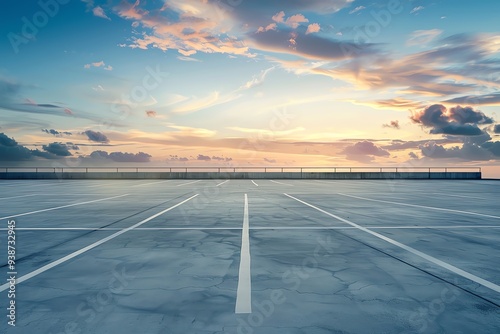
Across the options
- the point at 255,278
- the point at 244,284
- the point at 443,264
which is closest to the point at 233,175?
the point at 443,264

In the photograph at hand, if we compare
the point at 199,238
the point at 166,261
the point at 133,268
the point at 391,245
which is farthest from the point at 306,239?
the point at 133,268

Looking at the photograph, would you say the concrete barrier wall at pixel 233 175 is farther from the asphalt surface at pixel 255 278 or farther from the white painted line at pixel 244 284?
the white painted line at pixel 244 284

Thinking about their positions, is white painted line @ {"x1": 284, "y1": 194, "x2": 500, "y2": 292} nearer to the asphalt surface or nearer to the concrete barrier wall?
the asphalt surface

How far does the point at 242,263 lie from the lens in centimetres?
598

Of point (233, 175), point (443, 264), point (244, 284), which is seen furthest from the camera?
point (233, 175)

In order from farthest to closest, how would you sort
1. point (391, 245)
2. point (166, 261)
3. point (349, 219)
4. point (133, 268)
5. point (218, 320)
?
point (349, 219) → point (391, 245) → point (166, 261) → point (133, 268) → point (218, 320)

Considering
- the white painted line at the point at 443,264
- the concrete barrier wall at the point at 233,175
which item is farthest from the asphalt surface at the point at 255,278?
the concrete barrier wall at the point at 233,175

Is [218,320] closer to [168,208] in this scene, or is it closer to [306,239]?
[306,239]

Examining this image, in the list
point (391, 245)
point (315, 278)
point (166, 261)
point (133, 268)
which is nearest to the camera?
point (315, 278)

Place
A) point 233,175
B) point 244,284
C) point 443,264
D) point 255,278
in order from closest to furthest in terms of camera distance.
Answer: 1. point 244,284
2. point 255,278
3. point 443,264
4. point 233,175

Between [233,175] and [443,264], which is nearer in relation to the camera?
[443,264]

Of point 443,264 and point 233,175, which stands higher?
point 233,175

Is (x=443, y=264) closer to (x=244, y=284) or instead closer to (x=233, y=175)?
(x=244, y=284)

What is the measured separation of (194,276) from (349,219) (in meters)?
7.00
